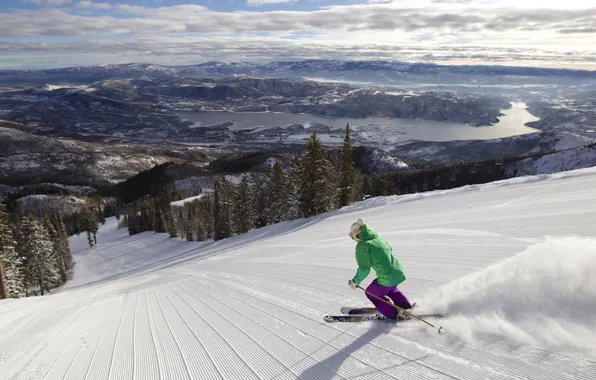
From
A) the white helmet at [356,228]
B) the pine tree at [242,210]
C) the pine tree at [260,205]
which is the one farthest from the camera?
the pine tree at [260,205]

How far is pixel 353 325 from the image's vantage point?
5.76 metres

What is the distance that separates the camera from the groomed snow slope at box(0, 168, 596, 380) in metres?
4.24

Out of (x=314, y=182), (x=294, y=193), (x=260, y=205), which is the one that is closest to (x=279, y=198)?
(x=294, y=193)

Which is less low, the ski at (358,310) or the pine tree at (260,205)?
the ski at (358,310)

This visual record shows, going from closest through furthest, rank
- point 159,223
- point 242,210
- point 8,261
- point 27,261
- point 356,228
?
point 356,228
point 8,261
point 27,261
point 242,210
point 159,223

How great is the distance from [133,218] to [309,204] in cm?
6803

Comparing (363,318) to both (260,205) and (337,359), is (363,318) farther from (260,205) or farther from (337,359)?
(260,205)

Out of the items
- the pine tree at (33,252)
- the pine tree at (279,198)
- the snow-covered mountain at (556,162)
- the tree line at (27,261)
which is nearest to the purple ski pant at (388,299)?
the tree line at (27,261)

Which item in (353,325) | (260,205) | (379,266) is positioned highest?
(379,266)

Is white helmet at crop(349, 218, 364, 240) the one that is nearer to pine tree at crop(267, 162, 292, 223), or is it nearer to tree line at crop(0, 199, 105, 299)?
tree line at crop(0, 199, 105, 299)

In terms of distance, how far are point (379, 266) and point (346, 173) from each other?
1379 inches

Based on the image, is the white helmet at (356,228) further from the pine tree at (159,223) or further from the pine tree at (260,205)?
the pine tree at (159,223)

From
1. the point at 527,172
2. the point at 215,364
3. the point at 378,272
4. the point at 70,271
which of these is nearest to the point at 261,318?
the point at 215,364

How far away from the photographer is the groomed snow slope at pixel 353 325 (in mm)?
4242
